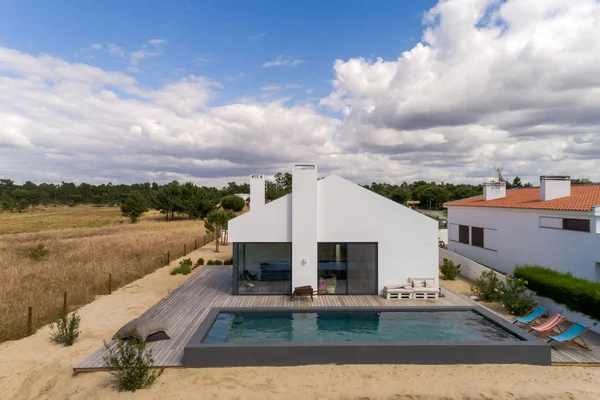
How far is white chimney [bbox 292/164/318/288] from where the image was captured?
508 inches

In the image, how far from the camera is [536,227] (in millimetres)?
15195

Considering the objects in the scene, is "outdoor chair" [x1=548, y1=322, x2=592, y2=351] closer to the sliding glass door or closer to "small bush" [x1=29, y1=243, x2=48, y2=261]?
the sliding glass door

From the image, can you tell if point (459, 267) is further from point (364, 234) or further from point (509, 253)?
point (364, 234)

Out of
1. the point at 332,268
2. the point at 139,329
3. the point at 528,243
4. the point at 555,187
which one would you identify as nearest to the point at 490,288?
the point at 528,243

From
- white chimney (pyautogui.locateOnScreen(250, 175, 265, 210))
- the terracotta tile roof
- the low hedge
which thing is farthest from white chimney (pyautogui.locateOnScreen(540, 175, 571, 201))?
white chimney (pyautogui.locateOnScreen(250, 175, 265, 210))

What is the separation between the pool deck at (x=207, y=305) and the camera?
8353 millimetres

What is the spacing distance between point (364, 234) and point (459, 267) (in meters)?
7.40

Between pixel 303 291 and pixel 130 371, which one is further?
pixel 303 291

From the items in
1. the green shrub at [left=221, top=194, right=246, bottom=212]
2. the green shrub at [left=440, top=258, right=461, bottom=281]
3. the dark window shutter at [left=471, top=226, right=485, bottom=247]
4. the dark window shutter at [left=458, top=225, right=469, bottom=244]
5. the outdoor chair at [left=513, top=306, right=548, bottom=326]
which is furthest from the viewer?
the green shrub at [left=221, top=194, right=246, bottom=212]

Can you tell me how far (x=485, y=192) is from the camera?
20.8 meters

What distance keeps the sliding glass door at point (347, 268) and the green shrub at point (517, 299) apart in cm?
448

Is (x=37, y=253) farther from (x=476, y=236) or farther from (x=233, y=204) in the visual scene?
(x=233, y=204)

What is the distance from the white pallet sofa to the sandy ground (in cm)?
462

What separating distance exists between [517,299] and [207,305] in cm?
1081
